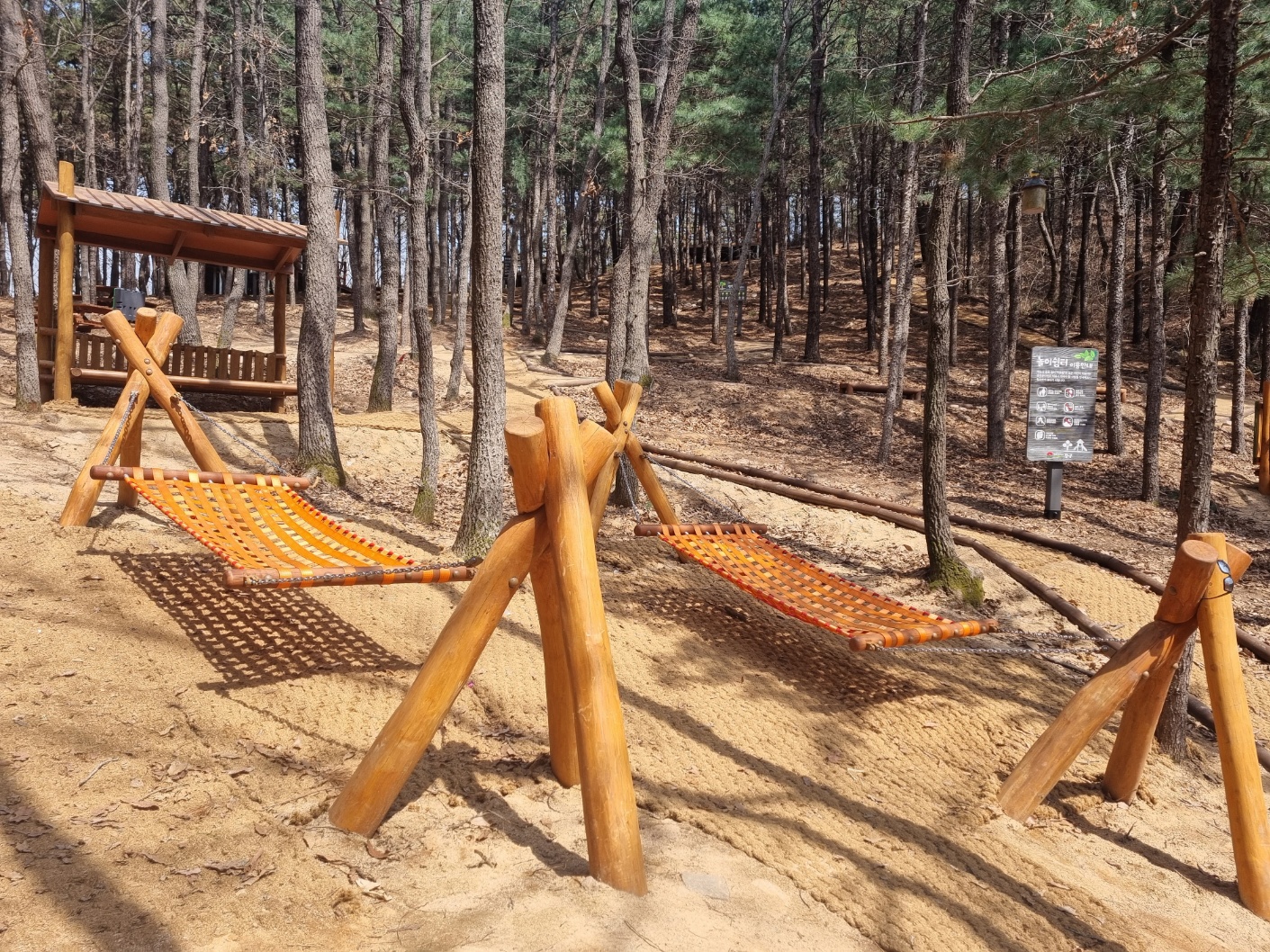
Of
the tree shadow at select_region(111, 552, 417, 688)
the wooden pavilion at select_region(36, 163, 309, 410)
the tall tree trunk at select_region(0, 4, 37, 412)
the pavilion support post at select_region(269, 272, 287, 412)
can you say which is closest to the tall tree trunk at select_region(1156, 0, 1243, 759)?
the tree shadow at select_region(111, 552, 417, 688)

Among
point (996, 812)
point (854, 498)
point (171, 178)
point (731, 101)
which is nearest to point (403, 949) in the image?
point (996, 812)

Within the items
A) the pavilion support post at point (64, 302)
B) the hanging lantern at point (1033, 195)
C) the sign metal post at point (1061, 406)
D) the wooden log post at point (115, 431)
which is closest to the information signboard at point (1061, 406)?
the sign metal post at point (1061, 406)

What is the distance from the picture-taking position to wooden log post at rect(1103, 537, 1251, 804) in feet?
12.0

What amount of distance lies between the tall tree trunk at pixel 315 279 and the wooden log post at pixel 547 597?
221 inches

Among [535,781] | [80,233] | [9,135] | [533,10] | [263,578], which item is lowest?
[535,781]

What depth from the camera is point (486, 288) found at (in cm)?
605

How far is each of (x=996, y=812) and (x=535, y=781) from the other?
195cm

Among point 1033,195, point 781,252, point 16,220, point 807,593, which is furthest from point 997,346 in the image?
point 16,220

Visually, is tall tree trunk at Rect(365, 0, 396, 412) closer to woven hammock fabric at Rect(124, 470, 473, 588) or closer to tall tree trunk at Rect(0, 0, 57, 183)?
tall tree trunk at Rect(0, 0, 57, 183)

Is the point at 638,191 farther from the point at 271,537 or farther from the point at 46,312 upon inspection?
the point at 271,537

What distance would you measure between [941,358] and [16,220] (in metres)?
9.71

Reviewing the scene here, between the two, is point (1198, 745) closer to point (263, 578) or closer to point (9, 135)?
point (263, 578)

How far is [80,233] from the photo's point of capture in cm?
1072

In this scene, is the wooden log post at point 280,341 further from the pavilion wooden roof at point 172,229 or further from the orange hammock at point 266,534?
the orange hammock at point 266,534
